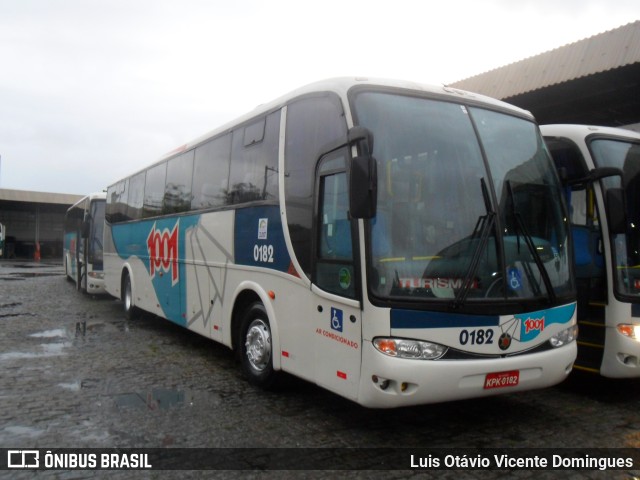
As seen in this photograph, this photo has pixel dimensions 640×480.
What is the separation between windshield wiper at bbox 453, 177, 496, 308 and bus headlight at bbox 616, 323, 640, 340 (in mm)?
2201

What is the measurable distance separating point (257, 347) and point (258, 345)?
0.13 feet

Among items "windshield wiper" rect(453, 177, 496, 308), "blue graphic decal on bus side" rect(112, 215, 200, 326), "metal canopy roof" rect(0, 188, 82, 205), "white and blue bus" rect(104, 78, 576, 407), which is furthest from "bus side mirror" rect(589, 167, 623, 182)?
"metal canopy roof" rect(0, 188, 82, 205)

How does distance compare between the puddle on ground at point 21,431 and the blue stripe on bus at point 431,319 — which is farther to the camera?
the puddle on ground at point 21,431

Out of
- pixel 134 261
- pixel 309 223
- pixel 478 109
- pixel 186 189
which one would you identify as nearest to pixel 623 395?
Result: pixel 478 109

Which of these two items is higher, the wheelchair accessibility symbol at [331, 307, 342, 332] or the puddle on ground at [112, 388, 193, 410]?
the wheelchair accessibility symbol at [331, 307, 342, 332]

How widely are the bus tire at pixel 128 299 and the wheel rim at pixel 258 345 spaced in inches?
235

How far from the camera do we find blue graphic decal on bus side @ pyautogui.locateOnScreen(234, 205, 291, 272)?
19.1ft

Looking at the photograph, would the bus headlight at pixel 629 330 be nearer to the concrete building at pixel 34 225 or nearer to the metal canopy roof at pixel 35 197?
the metal canopy roof at pixel 35 197

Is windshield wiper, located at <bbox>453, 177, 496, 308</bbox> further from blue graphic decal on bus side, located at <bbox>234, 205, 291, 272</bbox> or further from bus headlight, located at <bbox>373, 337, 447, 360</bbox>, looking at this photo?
blue graphic decal on bus side, located at <bbox>234, 205, 291, 272</bbox>

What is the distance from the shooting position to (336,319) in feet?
15.8

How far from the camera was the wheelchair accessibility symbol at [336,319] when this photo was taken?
15.6 ft

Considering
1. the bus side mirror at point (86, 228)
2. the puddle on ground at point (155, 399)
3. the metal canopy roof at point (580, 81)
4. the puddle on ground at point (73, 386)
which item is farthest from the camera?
the bus side mirror at point (86, 228)

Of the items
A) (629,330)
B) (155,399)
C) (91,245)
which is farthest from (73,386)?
(91,245)

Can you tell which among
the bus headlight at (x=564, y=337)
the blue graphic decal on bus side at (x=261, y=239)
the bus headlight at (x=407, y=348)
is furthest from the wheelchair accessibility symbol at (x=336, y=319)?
the bus headlight at (x=564, y=337)
